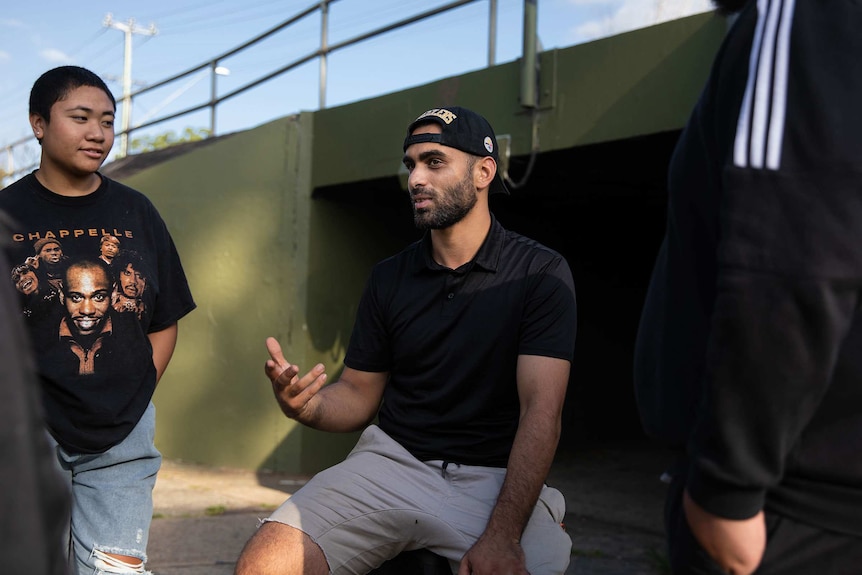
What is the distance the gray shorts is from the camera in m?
2.59

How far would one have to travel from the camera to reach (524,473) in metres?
2.60

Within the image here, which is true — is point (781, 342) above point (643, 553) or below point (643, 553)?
above

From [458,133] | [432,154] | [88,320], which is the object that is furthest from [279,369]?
[458,133]

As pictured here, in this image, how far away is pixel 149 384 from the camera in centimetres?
299

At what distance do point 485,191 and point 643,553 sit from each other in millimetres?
3520

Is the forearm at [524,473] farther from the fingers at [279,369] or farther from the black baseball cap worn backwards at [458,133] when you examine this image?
the black baseball cap worn backwards at [458,133]

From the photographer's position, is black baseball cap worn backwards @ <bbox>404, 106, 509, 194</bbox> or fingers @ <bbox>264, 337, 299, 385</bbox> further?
black baseball cap worn backwards @ <bbox>404, 106, 509, 194</bbox>

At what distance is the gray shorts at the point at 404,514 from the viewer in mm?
2586

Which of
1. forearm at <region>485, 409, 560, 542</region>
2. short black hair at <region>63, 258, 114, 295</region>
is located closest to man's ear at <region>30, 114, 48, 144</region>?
short black hair at <region>63, 258, 114, 295</region>

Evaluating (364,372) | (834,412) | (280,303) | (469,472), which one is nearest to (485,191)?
(364,372)

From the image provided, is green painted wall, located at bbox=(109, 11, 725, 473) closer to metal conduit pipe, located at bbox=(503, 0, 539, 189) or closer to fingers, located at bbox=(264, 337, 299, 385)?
metal conduit pipe, located at bbox=(503, 0, 539, 189)

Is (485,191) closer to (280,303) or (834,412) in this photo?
(834,412)

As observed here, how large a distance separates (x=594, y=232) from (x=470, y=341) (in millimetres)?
7715

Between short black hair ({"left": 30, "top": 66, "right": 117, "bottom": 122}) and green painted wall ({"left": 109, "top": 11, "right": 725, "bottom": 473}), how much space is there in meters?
3.68
